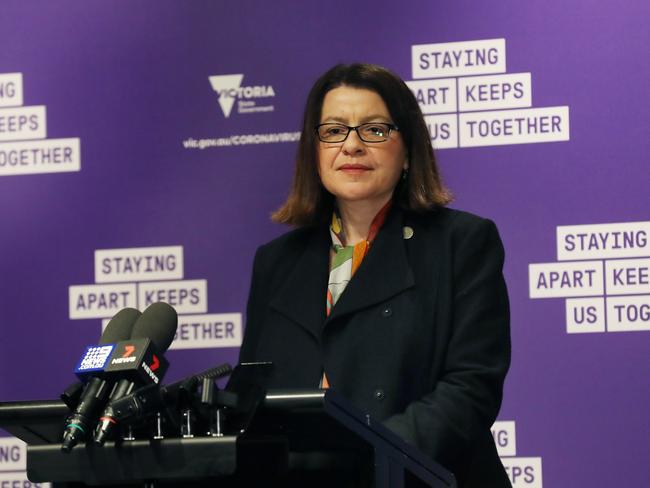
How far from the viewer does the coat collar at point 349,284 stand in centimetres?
281

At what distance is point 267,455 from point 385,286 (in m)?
1.08

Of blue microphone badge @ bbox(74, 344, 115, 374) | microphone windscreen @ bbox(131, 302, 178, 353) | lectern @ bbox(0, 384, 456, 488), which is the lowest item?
lectern @ bbox(0, 384, 456, 488)

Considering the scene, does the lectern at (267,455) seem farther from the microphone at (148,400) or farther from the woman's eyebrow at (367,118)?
the woman's eyebrow at (367,118)

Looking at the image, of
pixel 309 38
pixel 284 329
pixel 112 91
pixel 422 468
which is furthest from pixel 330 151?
pixel 112 91

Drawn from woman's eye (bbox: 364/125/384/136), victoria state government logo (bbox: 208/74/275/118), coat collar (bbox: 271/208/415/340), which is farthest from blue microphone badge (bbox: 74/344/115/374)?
victoria state government logo (bbox: 208/74/275/118)

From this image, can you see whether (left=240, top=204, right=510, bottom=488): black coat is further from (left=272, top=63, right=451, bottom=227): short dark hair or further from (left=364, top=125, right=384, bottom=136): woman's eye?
(left=364, top=125, right=384, bottom=136): woman's eye

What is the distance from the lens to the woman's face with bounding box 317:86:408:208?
9.84 ft

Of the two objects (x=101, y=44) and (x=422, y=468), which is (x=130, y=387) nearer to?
(x=422, y=468)

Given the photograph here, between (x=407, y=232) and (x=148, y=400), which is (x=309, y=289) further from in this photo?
(x=148, y=400)

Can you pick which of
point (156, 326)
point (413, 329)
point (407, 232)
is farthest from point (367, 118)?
point (156, 326)

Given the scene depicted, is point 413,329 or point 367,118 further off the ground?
point 367,118

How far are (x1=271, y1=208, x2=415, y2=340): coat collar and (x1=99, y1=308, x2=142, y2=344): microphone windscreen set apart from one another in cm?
77

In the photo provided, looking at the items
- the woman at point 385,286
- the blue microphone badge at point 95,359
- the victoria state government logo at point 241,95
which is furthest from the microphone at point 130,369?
the victoria state government logo at point 241,95

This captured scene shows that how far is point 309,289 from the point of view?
2.96 meters
